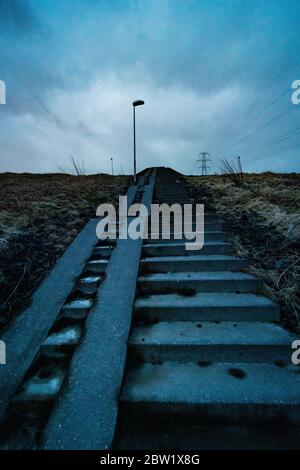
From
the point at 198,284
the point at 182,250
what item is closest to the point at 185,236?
the point at 182,250

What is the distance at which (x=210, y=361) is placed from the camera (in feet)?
5.56

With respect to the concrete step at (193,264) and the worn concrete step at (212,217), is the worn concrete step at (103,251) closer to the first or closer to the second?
the concrete step at (193,264)

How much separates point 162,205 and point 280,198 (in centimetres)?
233

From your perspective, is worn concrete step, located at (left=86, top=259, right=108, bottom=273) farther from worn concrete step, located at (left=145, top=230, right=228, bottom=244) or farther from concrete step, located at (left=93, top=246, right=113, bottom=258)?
Answer: worn concrete step, located at (left=145, top=230, right=228, bottom=244)

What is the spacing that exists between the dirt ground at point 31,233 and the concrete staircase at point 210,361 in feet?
3.34

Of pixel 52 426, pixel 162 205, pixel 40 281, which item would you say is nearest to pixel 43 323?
pixel 40 281

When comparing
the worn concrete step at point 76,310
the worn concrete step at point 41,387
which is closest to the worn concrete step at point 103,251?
the worn concrete step at point 76,310

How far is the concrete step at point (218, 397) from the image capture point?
135 cm

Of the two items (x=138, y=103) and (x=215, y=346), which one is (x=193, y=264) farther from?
(x=138, y=103)

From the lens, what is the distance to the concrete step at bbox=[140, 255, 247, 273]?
2.63 meters

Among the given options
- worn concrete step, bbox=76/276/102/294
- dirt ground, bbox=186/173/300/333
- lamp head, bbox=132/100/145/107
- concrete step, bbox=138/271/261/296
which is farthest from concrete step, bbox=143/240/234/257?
lamp head, bbox=132/100/145/107

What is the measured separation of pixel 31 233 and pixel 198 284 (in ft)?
7.22

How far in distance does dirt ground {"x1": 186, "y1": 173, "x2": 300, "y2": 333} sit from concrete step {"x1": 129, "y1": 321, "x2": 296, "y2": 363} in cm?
28

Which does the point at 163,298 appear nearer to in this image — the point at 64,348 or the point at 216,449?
the point at 64,348
